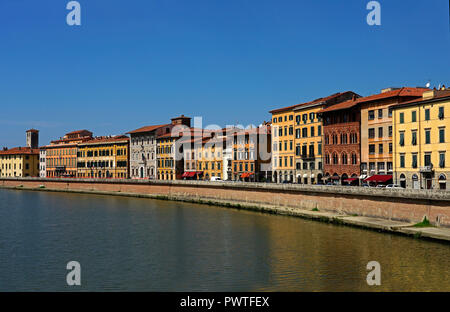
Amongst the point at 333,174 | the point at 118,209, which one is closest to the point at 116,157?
the point at 118,209

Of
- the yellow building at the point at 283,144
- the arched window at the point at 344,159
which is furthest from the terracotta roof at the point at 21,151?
the arched window at the point at 344,159

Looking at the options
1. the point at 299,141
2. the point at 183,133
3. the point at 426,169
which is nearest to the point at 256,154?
the point at 299,141

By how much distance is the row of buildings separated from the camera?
169ft

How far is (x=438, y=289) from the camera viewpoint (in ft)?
76.9

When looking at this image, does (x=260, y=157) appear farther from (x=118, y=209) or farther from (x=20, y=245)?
(x=20, y=245)

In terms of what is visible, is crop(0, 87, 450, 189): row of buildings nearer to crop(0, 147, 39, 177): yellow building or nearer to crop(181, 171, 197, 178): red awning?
crop(181, 171, 197, 178): red awning

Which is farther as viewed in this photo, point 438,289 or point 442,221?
point 442,221

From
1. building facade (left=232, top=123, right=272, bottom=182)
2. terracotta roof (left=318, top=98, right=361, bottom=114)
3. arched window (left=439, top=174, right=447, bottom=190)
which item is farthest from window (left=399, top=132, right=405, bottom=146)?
building facade (left=232, top=123, right=272, bottom=182)

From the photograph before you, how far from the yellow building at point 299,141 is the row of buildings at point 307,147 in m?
0.15

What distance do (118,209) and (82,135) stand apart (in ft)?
270

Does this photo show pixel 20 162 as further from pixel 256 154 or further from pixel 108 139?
pixel 256 154

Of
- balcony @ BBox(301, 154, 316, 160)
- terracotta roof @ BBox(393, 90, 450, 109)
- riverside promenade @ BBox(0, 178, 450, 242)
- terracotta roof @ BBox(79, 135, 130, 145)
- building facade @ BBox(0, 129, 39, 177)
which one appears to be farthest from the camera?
building facade @ BBox(0, 129, 39, 177)

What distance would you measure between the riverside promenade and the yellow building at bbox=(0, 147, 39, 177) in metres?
67.9

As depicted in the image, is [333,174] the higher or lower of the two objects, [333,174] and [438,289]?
the higher
